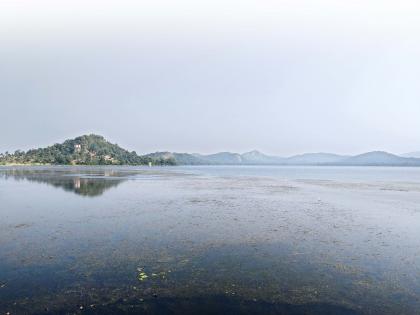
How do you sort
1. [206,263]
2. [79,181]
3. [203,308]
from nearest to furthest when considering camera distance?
[203,308] < [206,263] < [79,181]

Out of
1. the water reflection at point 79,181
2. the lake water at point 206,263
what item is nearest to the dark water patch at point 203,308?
the lake water at point 206,263

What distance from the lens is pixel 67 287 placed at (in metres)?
11.4

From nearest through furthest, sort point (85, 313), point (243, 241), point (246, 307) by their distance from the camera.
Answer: point (85, 313), point (246, 307), point (243, 241)

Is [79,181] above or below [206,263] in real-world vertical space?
above

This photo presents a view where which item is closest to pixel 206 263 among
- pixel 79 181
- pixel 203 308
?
pixel 203 308

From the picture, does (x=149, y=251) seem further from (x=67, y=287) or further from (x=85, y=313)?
(x=85, y=313)

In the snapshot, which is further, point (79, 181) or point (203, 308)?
point (79, 181)

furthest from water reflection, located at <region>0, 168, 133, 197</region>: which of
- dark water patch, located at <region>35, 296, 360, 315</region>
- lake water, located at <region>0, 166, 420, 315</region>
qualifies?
dark water patch, located at <region>35, 296, 360, 315</region>

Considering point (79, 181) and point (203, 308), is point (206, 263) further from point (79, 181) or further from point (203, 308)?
point (79, 181)

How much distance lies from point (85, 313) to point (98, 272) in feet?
11.7

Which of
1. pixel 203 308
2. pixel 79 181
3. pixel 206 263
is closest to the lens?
pixel 203 308

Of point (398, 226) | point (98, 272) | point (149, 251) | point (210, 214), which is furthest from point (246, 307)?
point (398, 226)

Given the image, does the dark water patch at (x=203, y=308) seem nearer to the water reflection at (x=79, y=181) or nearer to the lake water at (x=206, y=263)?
the lake water at (x=206, y=263)

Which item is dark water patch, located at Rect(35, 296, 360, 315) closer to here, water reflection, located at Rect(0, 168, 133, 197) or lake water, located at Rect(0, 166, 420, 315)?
lake water, located at Rect(0, 166, 420, 315)
